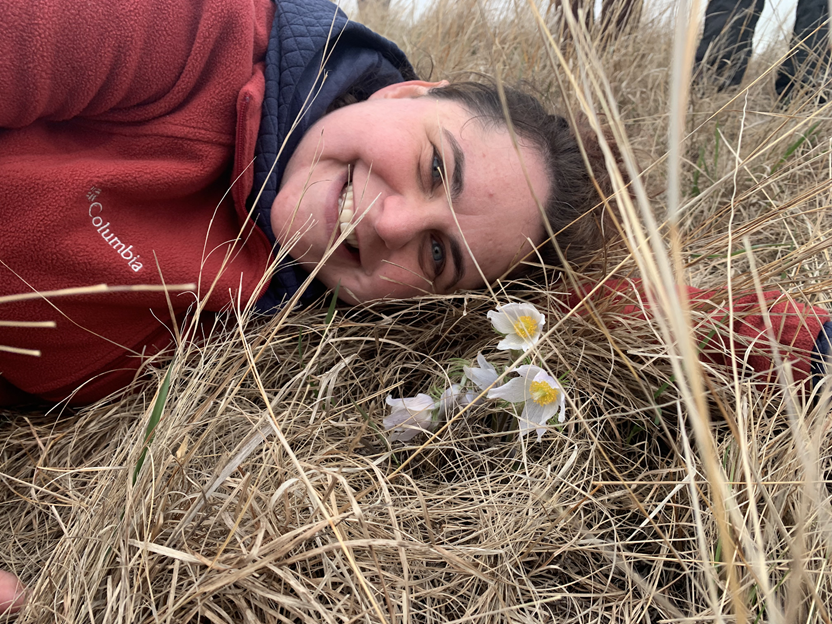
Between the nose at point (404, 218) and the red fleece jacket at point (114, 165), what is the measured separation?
0.27 metres

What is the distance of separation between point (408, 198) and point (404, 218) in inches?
2.1

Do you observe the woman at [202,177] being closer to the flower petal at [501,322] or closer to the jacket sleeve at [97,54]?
the jacket sleeve at [97,54]

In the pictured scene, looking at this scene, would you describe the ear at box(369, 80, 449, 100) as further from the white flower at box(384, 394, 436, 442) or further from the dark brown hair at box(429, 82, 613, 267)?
the white flower at box(384, 394, 436, 442)

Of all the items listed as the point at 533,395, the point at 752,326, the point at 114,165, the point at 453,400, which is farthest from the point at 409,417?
the point at 114,165

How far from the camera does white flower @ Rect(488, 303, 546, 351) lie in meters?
0.96

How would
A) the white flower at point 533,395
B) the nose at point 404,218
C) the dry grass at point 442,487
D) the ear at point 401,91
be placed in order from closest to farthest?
the dry grass at point 442,487 → the white flower at point 533,395 → the nose at point 404,218 → the ear at point 401,91

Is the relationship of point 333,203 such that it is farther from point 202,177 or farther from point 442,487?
point 442,487

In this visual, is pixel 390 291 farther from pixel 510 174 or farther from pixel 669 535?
pixel 669 535

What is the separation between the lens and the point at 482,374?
3.10ft

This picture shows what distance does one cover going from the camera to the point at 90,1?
1059 millimetres

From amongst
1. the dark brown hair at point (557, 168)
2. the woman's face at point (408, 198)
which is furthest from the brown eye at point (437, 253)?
the dark brown hair at point (557, 168)

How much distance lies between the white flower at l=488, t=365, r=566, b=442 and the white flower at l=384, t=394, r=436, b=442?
0.12m

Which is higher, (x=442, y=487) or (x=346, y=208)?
(x=346, y=208)

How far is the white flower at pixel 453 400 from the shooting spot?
964 mm
